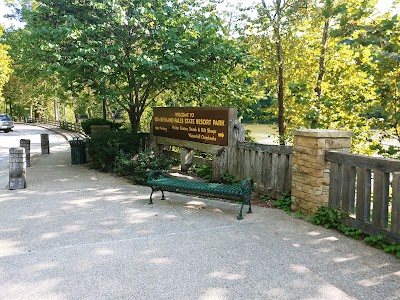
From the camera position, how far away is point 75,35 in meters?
7.95

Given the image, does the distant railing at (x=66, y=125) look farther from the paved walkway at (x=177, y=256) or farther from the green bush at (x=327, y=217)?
the green bush at (x=327, y=217)

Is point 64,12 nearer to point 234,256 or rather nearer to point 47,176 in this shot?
point 47,176

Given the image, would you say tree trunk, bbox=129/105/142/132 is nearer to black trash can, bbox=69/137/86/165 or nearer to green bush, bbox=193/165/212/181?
black trash can, bbox=69/137/86/165

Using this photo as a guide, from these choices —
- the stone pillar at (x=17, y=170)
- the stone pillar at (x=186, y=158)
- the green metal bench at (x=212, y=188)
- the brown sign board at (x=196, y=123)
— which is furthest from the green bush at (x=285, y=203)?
the stone pillar at (x=17, y=170)

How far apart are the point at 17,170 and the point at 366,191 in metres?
6.90

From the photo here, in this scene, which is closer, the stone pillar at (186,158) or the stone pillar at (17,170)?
the stone pillar at (17,170)

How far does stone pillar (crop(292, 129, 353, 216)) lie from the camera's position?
15.7 ft

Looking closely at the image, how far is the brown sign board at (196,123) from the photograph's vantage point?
278 inches

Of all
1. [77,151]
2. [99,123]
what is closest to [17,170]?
[77,151]

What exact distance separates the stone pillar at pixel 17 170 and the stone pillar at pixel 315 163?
5.88 meters

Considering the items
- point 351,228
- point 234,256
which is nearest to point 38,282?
point 234,256

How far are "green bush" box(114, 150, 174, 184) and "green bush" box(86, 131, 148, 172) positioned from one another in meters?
0.37

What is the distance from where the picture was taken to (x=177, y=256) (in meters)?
3.74

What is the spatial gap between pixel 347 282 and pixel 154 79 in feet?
26.3
